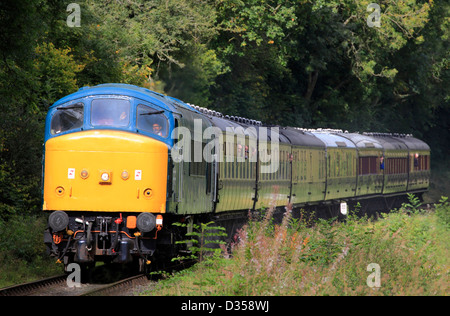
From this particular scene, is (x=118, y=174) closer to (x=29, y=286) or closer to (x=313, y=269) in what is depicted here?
(x=29, y=286)

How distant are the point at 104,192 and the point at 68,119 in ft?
4.94

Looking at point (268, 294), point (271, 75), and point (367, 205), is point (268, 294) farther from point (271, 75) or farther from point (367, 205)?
point (271, 75)

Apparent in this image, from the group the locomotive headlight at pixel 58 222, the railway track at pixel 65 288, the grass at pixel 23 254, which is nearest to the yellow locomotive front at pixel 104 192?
the locomotive headlight at pixel 58 222

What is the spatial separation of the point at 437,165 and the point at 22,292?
52.4 m

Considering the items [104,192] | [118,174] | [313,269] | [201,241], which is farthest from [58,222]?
[313,269]

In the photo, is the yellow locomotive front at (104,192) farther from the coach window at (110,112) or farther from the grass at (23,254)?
the grass at (23,254)

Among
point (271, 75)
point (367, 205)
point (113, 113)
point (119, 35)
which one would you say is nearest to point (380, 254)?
point (113, 113)

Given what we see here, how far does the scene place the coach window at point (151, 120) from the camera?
1362 centimetres

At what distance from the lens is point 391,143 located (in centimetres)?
3681

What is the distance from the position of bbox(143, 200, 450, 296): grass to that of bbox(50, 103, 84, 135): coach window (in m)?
3.16

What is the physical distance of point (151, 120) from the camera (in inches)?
540

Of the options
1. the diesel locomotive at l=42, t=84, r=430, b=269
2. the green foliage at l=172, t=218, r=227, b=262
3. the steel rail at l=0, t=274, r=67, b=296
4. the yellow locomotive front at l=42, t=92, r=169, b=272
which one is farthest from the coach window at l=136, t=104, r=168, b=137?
the steel rail at l=0, t=274, r=67, b=296

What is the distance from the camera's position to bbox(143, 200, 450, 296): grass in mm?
10859

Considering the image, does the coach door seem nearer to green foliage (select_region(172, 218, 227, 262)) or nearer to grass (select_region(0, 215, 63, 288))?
green foliage (select_region(172, 218, 227, 262))
